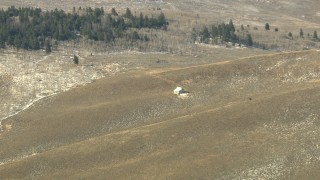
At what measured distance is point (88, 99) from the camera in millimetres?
110875

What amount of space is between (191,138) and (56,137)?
87.2 feet

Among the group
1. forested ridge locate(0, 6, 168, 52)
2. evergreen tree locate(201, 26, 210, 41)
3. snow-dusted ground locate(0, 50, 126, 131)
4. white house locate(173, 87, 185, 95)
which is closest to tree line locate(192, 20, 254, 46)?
evergreen tree locate(201, 26, 210, 41)

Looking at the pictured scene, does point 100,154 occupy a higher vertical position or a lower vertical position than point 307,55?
lower

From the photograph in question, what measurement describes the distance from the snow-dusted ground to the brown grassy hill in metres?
6.19

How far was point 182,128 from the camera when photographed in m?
82.9

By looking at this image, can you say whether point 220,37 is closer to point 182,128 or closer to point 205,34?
A: point 205,34

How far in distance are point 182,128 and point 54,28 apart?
340ft

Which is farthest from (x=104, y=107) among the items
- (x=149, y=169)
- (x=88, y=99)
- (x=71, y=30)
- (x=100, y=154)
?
(x=71, y=30)

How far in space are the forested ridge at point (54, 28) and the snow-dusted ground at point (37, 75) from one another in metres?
8.58

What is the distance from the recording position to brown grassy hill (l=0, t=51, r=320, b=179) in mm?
71312

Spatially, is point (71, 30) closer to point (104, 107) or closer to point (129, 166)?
point (104, 107)

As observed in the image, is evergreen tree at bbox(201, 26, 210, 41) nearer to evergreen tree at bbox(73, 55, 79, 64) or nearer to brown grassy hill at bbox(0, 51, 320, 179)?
evergreen tree at bbox(73, 55, 79, 64)

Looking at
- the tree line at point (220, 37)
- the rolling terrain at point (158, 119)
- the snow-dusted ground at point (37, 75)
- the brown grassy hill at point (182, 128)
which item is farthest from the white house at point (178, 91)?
the tree line at point (220, 37)

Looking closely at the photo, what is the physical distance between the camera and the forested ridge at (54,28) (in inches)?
6260
